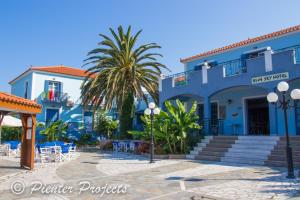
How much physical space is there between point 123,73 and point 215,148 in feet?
31.7

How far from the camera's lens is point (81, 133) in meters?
30.6

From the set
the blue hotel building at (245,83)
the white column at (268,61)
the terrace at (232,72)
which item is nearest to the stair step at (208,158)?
the blue hotel building at (245,83)

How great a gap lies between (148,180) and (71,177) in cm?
279

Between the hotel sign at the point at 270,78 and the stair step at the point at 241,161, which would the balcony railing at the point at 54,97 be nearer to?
the stair step at the point at 241,161

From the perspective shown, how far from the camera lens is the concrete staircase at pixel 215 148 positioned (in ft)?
48.5

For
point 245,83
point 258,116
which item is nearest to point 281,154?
point 245,83

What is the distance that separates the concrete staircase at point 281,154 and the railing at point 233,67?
4.97m

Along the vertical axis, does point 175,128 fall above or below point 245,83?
below

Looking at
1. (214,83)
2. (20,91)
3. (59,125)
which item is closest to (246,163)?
(214,83)

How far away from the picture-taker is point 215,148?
51.0 ft

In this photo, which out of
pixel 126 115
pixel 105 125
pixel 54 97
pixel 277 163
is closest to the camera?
pixel 277 163

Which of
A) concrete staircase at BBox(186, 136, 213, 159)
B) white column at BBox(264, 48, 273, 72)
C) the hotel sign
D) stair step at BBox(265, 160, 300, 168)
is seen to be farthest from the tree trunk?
stair step at BBox(265, 160, 300, 168)

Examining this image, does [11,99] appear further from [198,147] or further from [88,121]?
[88,121]

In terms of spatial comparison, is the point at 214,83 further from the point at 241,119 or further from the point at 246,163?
the point at 246,163
